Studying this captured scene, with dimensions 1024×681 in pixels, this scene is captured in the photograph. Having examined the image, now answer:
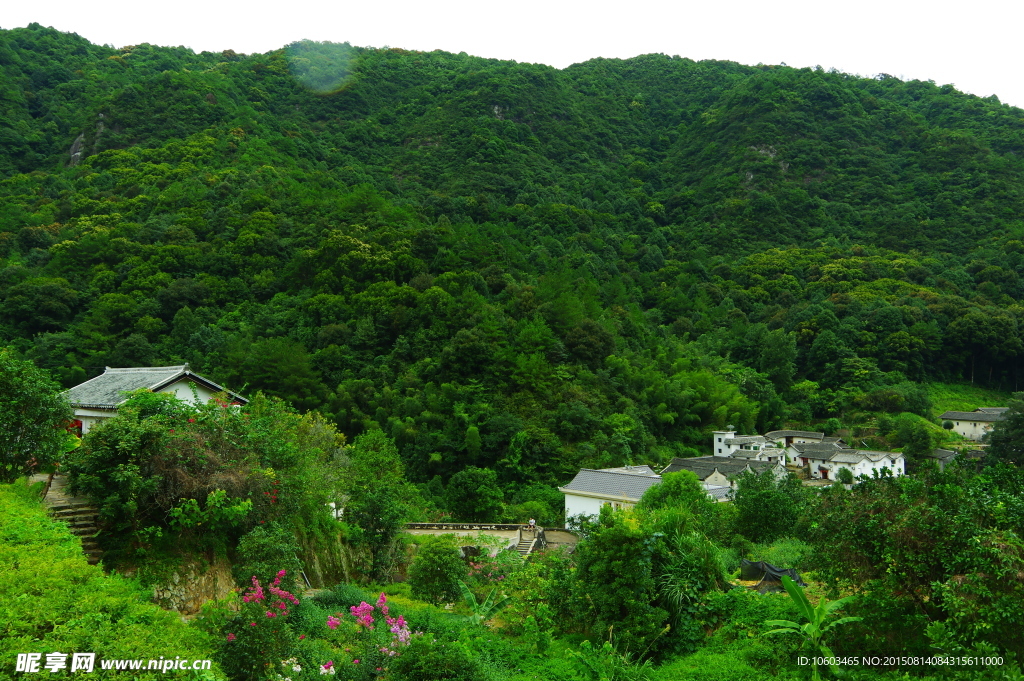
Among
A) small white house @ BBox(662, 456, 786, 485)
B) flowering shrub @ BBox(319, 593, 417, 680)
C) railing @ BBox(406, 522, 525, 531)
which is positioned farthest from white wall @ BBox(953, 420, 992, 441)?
flowering shrub @ BBox(319, 593, 417, 680)

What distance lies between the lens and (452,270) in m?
50.0

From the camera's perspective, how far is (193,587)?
956 cm

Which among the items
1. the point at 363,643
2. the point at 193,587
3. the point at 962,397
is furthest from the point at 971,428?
the point at 193,587

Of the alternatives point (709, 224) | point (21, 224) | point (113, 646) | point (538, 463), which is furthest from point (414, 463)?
point (709, 224)

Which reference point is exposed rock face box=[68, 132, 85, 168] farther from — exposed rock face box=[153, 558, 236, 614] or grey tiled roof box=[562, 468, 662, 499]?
exposed rock face box=[153, 558, 236, 614]

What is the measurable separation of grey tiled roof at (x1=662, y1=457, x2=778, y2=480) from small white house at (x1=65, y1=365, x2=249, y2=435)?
28330 mm

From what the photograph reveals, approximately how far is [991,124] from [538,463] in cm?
8712

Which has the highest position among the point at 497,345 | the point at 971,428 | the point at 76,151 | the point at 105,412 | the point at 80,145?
the point at 80,145

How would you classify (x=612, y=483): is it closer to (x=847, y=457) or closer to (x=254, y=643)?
(x=847, y=457)

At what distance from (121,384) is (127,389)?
0.78 meters

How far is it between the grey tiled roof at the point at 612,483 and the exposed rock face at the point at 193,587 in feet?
74.1

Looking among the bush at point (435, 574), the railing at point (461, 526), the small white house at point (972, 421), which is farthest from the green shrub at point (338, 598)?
the small white house at point (972, 421)

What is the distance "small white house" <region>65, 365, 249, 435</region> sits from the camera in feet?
53.3

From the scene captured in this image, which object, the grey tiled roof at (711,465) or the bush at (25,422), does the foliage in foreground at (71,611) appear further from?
the grey tiled roof at (711,465)
